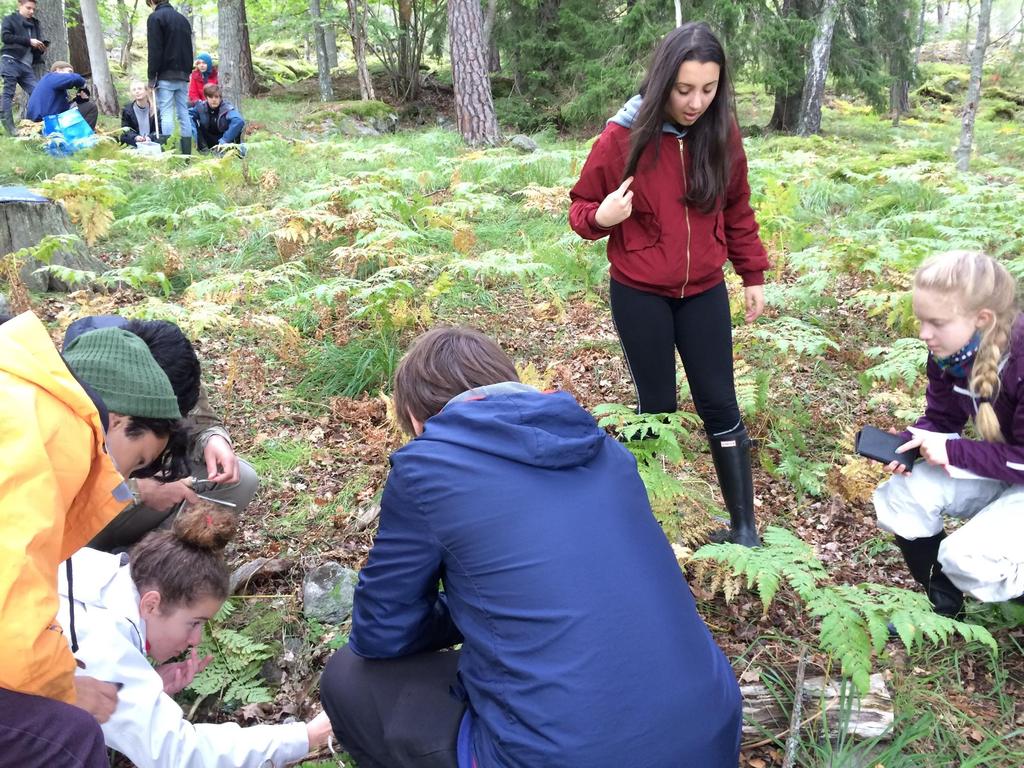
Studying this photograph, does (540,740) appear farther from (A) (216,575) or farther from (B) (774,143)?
(B) (774,143)

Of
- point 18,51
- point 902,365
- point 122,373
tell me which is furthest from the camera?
point 18,51

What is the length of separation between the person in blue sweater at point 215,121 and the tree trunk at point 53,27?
378cm

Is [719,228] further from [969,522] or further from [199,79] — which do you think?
[199,79]

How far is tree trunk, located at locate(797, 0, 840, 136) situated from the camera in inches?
512

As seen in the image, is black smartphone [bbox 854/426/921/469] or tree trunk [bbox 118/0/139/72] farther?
tree trunk [bbox 118/0/139/72]

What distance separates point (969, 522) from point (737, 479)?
2.82ft

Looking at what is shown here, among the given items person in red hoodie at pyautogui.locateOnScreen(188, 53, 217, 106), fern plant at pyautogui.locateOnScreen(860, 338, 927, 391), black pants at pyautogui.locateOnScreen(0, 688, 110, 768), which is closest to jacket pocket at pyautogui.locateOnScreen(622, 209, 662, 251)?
fern plant at pyautogui.locateOnScreen(860, 338, 927, 391)

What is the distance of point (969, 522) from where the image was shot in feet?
8.31

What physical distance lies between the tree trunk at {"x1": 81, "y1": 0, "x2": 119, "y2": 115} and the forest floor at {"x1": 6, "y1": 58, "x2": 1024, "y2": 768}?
508cm

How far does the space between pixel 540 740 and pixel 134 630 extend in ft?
4.38

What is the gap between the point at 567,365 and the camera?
487cm

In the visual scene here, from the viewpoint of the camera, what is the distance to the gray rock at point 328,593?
299 cm

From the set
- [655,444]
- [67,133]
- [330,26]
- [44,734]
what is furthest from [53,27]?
[44,734]

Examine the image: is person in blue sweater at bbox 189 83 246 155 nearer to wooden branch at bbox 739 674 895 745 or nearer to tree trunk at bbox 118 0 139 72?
wooden branch at bbox 739 674 895 745
